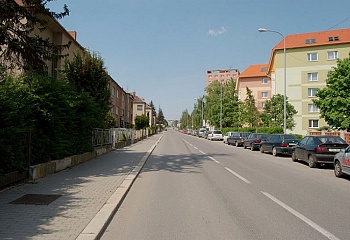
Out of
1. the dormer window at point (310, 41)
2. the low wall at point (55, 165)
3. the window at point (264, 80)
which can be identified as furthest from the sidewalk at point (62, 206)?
the window at point (264, 80)

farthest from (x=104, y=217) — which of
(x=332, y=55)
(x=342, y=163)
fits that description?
(x=332, y=55)

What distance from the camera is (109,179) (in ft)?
32.3

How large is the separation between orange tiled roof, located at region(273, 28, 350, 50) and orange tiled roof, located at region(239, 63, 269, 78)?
20.0 meters

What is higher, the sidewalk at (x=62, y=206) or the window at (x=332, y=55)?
the window at (x=332, y=55)

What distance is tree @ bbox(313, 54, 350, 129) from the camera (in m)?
26.5

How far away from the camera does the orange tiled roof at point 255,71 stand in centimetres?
7711

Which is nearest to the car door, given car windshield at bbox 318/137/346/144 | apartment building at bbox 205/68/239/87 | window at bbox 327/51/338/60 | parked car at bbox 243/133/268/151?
car windshield at bbox 318/137/346/144

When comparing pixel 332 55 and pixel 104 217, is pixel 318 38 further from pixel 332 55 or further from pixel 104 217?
pixel 104 217

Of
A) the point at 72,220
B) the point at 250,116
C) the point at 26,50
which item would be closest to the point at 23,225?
the point at 72,220

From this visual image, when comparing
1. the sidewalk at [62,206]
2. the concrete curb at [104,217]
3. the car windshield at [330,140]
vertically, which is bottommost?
the concrete curb at [104,217]

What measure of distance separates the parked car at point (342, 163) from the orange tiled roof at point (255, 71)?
67.1m

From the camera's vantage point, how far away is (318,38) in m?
54.1

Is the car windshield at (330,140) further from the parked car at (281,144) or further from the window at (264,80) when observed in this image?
the window at (264,80)

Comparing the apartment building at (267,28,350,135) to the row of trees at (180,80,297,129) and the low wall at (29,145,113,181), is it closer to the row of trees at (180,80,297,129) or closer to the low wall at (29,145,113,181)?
the row of trees at (180,80,297,129)
